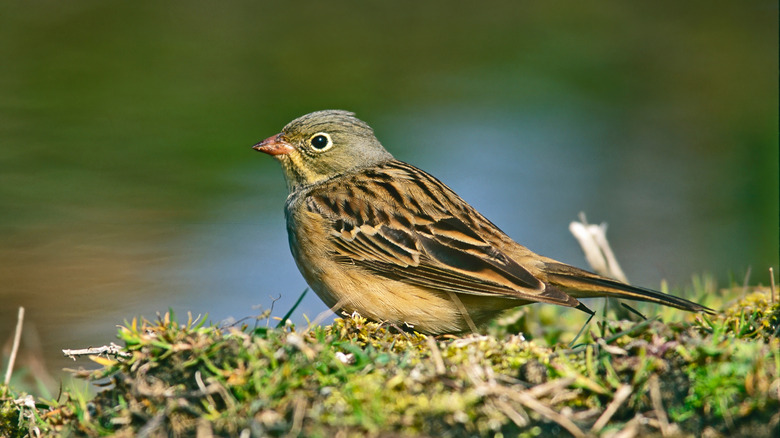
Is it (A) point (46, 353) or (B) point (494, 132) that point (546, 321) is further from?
(B) point (494, 132)

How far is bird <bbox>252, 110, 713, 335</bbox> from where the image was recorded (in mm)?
5625

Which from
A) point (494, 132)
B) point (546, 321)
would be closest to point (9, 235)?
point (546, 321)

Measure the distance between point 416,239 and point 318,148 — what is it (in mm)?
1720

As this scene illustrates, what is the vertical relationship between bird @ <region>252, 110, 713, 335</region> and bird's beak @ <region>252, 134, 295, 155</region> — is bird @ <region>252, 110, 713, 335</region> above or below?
below

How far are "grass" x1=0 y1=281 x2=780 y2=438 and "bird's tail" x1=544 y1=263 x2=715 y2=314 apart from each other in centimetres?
56

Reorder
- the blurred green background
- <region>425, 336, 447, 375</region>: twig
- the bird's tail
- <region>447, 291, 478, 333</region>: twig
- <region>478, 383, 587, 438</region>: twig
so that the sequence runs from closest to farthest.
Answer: <region>478, 383, 587, 438</region>: twig
<region>425, 336, 447, 375</region>: twig
the bird's tail
<region>447, 291, 478, 333</region>: twig
the blurred green background

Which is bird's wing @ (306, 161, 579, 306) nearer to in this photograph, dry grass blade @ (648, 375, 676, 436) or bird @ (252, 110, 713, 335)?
bird @ (252, 110, 713, 335)

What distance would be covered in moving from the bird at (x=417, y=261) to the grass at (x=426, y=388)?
3.73ft

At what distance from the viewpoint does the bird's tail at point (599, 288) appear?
16.5ft

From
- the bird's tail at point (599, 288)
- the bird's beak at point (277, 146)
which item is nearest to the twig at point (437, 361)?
the bird's tail at point (599, 288)

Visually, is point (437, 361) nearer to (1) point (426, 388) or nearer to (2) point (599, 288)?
(1) point (426, 388)

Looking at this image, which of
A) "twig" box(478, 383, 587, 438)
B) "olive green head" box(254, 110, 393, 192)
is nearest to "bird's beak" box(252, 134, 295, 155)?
"olive green head" box(254, 110, 393, 192)

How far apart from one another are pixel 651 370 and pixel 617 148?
11.8 metres

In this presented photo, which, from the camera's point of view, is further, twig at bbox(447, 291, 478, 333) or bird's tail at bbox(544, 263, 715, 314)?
twig at bbox(447, 291, 478, 333)
